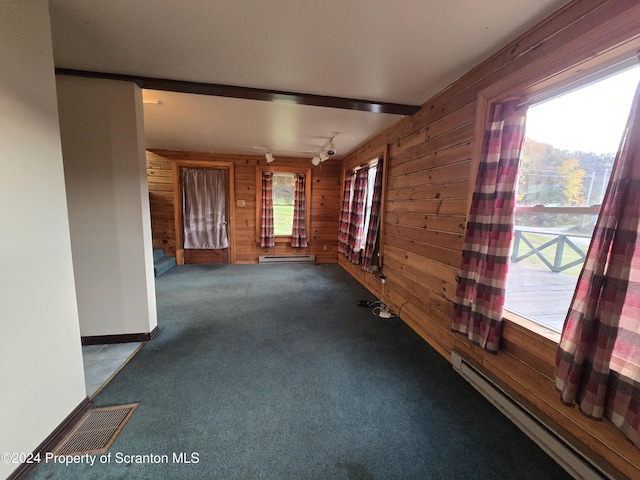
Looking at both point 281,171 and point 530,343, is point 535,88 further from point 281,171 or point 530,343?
point 281,171

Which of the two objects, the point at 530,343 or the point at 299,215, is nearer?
the point at 530,343

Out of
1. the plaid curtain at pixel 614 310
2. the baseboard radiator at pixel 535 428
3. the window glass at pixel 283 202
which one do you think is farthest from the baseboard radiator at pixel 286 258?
the plaid curtain at pixel 614 310

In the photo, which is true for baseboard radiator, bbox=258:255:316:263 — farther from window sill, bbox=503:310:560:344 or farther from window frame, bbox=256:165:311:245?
window sill, bbox=503:310:560:344

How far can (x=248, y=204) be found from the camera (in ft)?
17.4

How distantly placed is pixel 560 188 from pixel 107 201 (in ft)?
10.2

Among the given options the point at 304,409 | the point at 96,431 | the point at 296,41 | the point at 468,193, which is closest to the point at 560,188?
the point at 468,193

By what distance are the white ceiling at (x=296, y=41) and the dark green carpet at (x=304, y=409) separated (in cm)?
225

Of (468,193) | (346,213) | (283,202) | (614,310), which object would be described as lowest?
(614,310)

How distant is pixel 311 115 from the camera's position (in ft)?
9.45

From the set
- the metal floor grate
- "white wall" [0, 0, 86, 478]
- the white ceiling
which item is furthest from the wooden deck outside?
"white wall" [0, 0, 86, 478]

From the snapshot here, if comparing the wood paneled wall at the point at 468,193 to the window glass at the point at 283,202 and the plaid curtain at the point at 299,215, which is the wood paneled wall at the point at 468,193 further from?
the window glass at the point at 283,202

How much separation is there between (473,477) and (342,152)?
4623 millimetres

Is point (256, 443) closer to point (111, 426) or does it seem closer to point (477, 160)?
point (111, 426)

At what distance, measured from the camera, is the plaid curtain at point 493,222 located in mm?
1508
